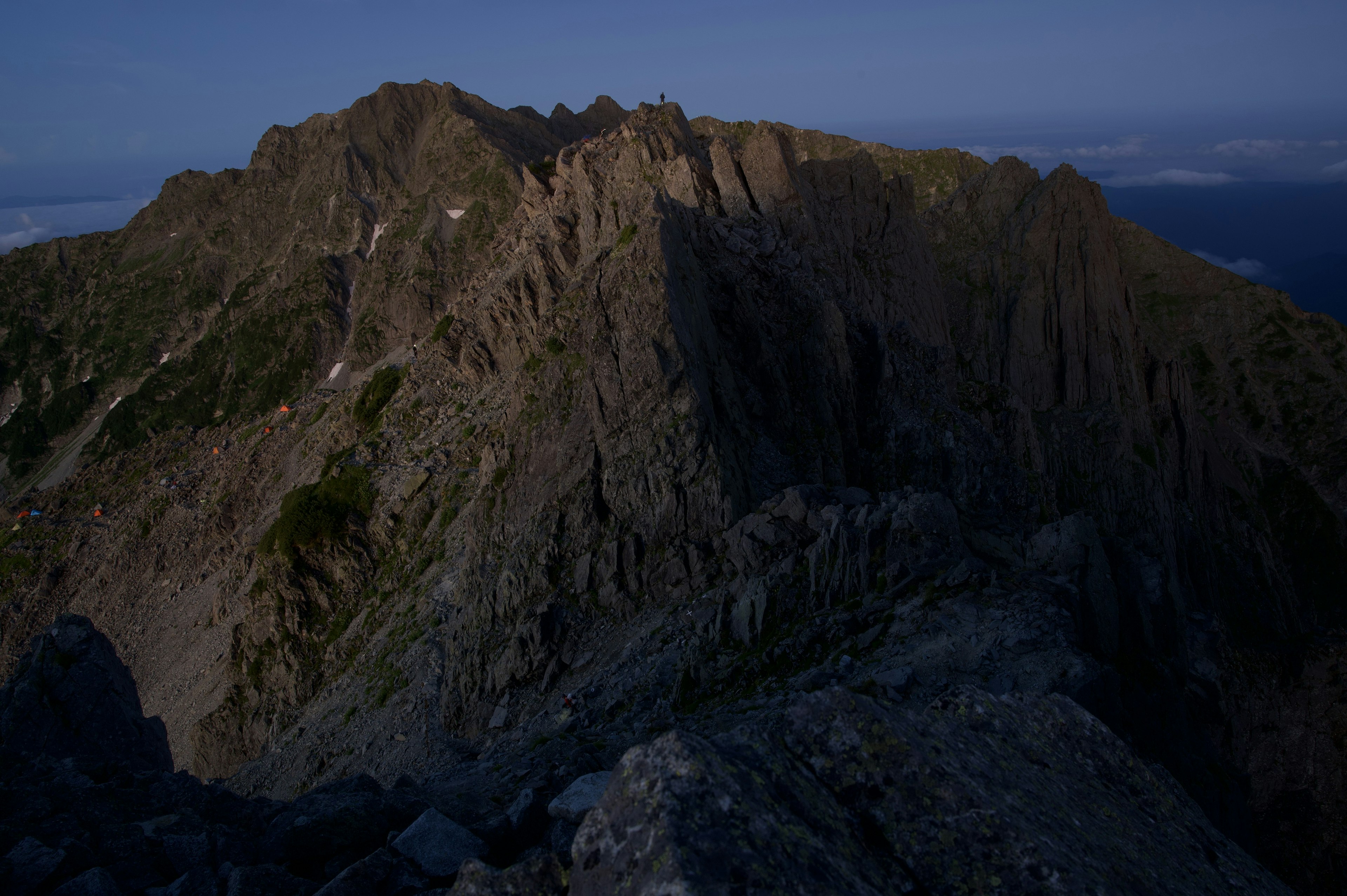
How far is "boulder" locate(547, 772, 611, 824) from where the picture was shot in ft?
36.0

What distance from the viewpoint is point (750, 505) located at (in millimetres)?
28953

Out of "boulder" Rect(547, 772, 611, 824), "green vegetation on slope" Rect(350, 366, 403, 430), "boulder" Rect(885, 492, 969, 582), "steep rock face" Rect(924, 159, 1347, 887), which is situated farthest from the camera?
"steep rock face" Rect(924, 159, 1347, 887)

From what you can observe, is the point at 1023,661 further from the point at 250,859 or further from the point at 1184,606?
the point at 250,859

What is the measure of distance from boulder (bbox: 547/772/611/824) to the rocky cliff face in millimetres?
3223

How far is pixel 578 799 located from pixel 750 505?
18.6 meters

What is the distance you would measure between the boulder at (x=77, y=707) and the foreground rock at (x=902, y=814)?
16.7 m

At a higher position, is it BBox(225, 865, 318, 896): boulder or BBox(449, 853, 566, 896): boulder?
BBox(449, 853, 566, 896): boulder

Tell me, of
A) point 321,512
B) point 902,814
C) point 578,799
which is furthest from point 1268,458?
point 321,512

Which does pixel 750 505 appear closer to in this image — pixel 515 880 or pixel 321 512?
pixel 515 880

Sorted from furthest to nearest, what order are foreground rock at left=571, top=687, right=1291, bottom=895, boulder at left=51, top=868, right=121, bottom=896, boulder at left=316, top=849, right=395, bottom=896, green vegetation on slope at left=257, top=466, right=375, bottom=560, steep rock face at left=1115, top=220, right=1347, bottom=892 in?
green vegetation on slope at left=257, top=466, right=375, bottom=560, steep rock face at left=1115, top=220, right=1347, bottom=892, boulder at left=51, top=868, right=121, bottom=896, boulder at left=316, top=849, right=395, bottom=896, foreground rock at left=571, top=687, right=1291, bottom=895

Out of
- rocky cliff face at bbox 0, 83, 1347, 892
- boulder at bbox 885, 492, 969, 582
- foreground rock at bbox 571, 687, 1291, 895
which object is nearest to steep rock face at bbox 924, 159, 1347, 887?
rocky cliff face at bbox 0, 83, 1347, 892

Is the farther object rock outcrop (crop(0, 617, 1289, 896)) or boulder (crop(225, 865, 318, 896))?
boulder (crop(225, 865, 318, 896))

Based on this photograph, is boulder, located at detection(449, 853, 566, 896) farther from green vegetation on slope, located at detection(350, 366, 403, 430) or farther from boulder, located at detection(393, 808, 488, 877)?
green vegetation on slope, located at detection(350, 366, 403, 430)

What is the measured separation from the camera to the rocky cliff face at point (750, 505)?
19.3 metres
